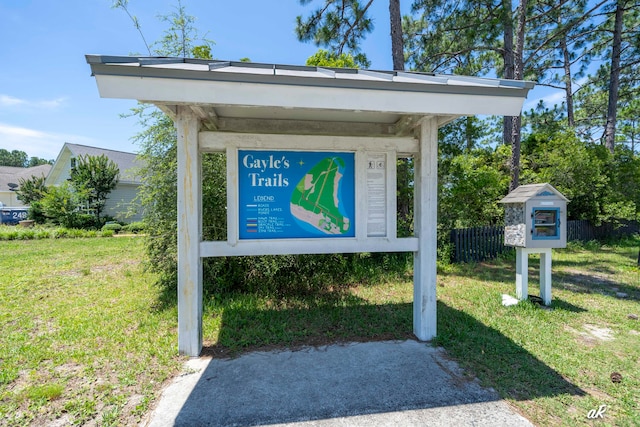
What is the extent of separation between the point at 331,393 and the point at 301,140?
2401 millimetres

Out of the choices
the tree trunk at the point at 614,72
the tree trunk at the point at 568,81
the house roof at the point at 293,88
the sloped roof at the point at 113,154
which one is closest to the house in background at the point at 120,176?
the sloped roof at the point at 113,154

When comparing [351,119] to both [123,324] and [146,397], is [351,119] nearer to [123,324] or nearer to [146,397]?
[146,397]

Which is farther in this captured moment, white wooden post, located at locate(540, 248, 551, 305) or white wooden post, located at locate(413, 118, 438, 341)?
white wooden post, located at locate(540, 248, 551, 305)

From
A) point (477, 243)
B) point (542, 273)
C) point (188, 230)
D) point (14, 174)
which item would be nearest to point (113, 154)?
point (14, 174)

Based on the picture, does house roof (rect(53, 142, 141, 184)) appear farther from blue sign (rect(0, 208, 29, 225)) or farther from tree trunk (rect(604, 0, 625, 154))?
tree trunk (rect(604, 0, 625, 154))

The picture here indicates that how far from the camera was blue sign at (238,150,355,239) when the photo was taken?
3.30 m

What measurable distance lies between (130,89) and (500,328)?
4596 millimetres

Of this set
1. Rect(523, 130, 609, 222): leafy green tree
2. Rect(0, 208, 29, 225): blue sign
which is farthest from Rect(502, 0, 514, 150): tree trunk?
Rect(0, 208, 29, 225): blue sign

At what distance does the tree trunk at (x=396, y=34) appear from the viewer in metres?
7.97

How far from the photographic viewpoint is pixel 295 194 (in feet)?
11.1

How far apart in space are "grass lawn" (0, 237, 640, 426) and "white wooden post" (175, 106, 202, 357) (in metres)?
0.31

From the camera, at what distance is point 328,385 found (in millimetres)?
2602

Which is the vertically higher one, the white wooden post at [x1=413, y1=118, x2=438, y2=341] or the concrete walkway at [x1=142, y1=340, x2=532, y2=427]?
the white wooden post at [x1=413, y1=118, x2=438, y2=341]

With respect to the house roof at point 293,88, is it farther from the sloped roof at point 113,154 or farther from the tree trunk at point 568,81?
the tree trunk at point 568,81
